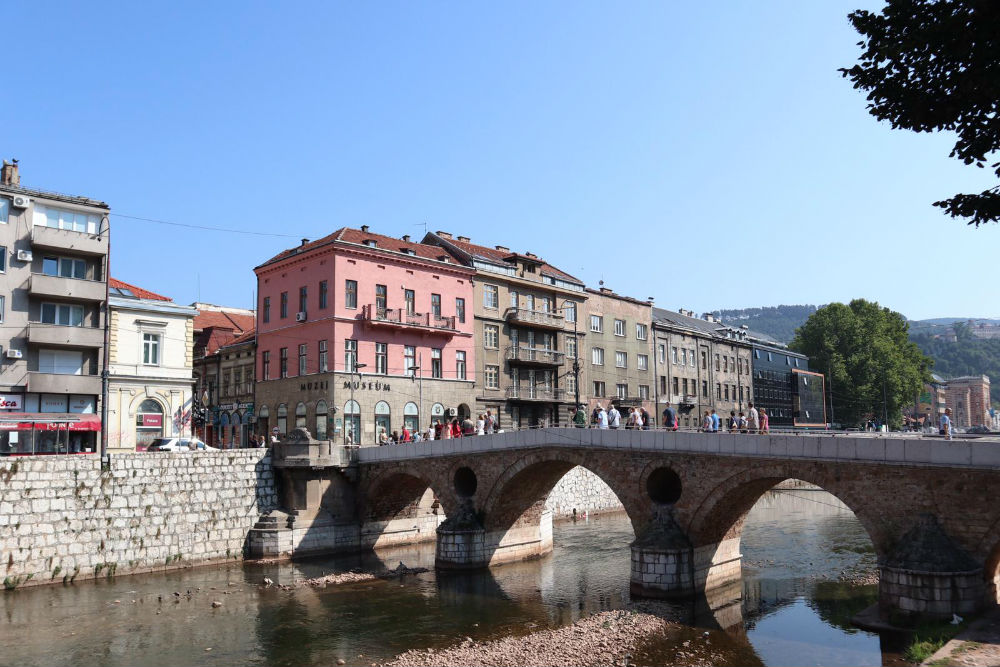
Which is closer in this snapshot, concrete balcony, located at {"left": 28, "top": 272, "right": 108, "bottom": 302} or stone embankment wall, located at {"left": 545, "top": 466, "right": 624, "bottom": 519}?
concrete balcony, located at {"left": 28, "top": 272, "right": 108, "bottom": 302}

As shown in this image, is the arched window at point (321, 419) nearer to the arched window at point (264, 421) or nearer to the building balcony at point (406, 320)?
the building balcony at point (406, 320)

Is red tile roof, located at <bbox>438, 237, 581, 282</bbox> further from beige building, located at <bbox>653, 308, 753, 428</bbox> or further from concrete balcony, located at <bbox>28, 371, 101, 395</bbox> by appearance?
concrete balcony, located at <bbox>28, 371, 101, 395</bbox>

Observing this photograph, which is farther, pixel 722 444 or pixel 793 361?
pixel 793 361

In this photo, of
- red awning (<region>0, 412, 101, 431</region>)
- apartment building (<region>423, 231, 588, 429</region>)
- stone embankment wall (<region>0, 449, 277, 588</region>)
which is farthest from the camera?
apartment building (<region>423, 231, 588, 429</region>)

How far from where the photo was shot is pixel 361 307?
40.7 m

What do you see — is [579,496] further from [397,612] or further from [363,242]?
[397,612]

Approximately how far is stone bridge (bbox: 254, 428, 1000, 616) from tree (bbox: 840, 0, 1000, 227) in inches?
397

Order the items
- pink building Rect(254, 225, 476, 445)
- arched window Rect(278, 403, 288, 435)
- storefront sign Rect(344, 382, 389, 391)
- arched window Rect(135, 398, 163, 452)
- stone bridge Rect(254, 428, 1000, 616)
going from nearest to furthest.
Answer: stone bridge Rect(254, 428, 1000, 616), arched window Rect(135, 398, 163, 452), storefront sign Rect(344, 382, 389, 391), pink building Rect(254, 225, 476, 445), arched window Rect(278, 403, 288, 435)

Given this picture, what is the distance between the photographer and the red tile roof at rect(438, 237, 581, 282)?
47963 mm

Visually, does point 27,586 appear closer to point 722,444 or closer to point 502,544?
point 502,544

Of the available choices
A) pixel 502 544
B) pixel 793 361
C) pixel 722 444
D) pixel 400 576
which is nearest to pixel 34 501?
pixel 400 576

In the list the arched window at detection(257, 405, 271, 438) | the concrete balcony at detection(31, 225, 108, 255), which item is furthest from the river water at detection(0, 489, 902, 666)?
the concrete balcony at detection(31, 225, 108, 255)

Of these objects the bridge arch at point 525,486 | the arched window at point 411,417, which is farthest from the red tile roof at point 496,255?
the bridge arch at point 525,486

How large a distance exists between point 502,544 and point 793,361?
188 feet
